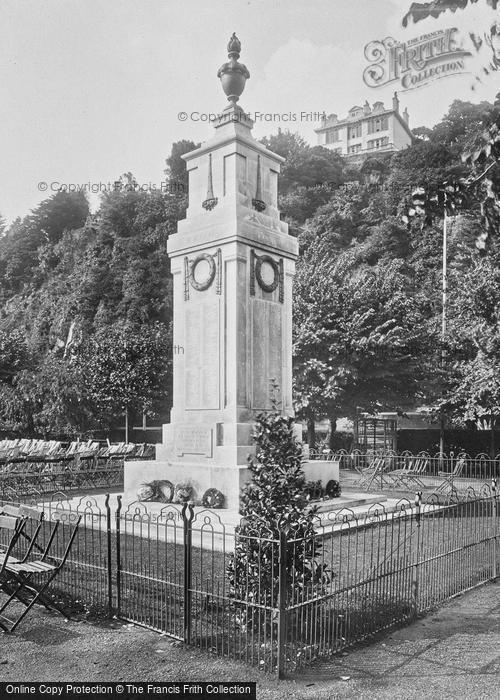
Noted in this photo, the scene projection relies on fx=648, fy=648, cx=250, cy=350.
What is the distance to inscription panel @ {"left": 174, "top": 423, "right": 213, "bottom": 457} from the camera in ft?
42.3

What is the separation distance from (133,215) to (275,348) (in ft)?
152

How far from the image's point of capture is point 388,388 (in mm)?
24922

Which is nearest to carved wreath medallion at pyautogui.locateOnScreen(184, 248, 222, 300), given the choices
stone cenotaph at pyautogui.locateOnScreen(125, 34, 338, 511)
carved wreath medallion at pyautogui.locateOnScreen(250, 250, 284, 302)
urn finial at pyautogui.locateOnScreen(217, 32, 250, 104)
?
stone cenotaph at pyautogui.locateOnScreen(125, 34, 338, 511)

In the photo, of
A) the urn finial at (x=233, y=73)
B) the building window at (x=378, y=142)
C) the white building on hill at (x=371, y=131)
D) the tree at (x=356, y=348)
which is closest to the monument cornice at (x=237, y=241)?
the urn finial at (x=233, y=73)

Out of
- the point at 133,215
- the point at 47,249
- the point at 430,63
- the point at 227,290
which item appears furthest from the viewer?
the point at 47,249

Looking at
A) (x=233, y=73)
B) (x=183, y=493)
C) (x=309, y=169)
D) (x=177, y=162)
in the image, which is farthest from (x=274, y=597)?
(x=177, y=162)

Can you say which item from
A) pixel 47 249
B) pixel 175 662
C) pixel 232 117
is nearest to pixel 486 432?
pixel 232 117

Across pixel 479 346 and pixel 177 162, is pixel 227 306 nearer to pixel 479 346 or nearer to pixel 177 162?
pixel 479 346

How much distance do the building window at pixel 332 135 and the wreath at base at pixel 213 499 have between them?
272 ft

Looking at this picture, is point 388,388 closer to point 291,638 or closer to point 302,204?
point 291,638

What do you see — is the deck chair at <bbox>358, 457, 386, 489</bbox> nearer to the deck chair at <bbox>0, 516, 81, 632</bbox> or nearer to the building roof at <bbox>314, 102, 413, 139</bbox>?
the deck chair at <bbox>0, 516, 81, 632</bbox>

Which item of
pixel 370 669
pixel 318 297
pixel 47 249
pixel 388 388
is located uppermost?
pixel 47 249

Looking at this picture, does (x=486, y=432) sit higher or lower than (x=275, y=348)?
lower

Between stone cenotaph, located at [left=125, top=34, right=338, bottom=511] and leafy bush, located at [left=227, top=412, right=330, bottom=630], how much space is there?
6089mm
